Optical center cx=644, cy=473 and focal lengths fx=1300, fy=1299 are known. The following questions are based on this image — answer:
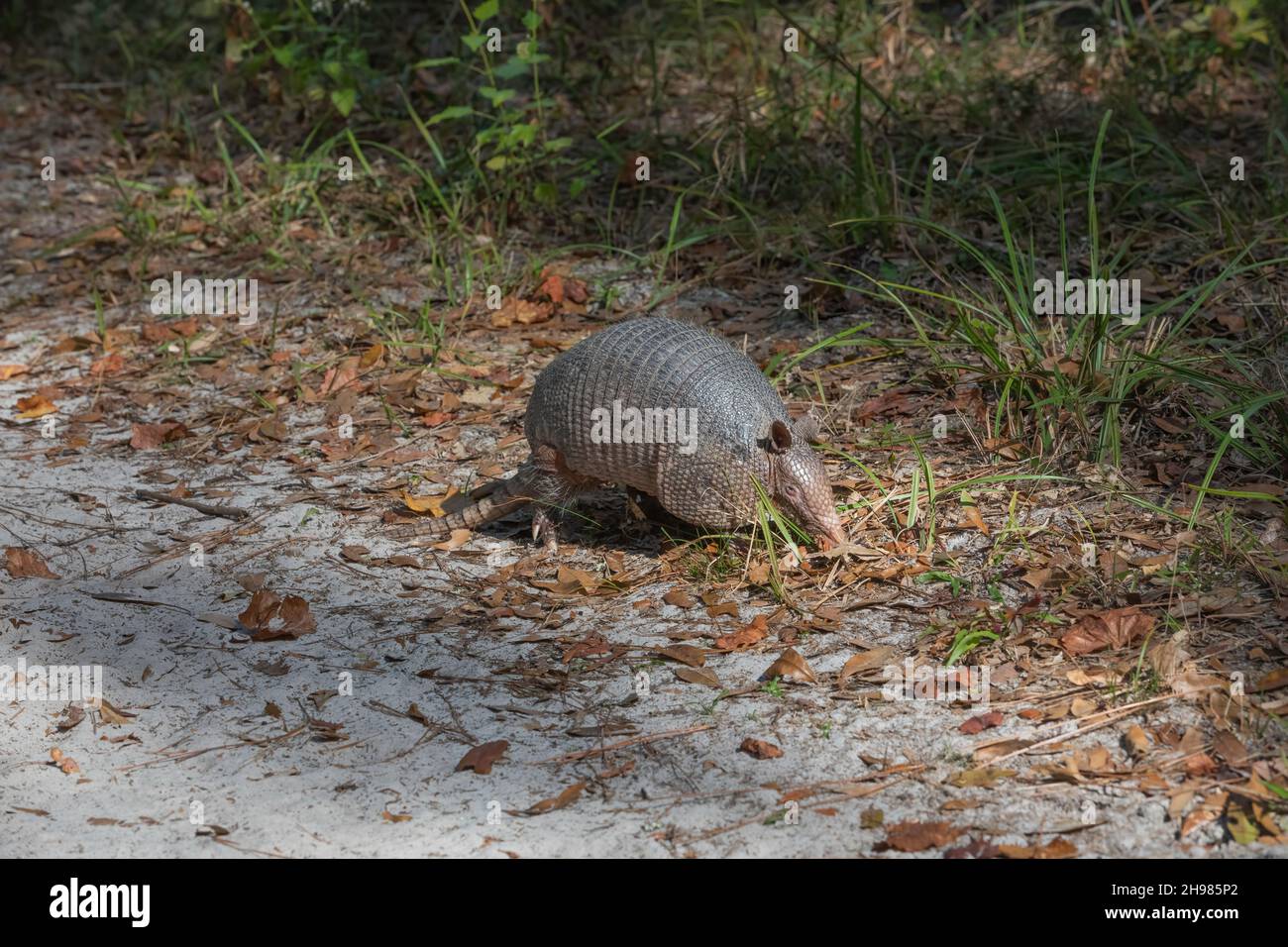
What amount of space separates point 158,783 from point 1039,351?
363cm

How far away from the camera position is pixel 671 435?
4758 mm

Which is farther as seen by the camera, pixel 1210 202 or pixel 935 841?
pixel 1210 202

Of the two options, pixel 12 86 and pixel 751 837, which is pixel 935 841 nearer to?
pixel 751 837

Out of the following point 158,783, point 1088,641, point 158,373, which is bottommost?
point 158,783

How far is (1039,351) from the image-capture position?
525 cm

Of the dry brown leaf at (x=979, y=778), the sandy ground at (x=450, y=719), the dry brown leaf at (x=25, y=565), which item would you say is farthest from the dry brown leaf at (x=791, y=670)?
the dry brown leaf at (x=25, y=565)

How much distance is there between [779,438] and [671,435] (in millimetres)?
415

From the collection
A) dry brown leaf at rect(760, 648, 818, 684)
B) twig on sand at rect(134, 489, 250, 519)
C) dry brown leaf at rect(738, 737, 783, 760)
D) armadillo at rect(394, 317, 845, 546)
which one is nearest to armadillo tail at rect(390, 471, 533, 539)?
armadillo at rect(394, 317, 845, 546)

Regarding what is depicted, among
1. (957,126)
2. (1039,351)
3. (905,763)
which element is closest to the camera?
(905,763)

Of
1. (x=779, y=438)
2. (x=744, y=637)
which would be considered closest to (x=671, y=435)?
(x=779, y=438)

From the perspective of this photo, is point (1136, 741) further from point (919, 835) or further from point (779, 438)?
point (779, 438)

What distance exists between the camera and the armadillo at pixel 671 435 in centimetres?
468

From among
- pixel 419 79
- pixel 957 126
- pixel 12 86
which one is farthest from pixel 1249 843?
pixel 12 86

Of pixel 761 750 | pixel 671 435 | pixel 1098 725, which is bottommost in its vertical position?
pixel 761 750
